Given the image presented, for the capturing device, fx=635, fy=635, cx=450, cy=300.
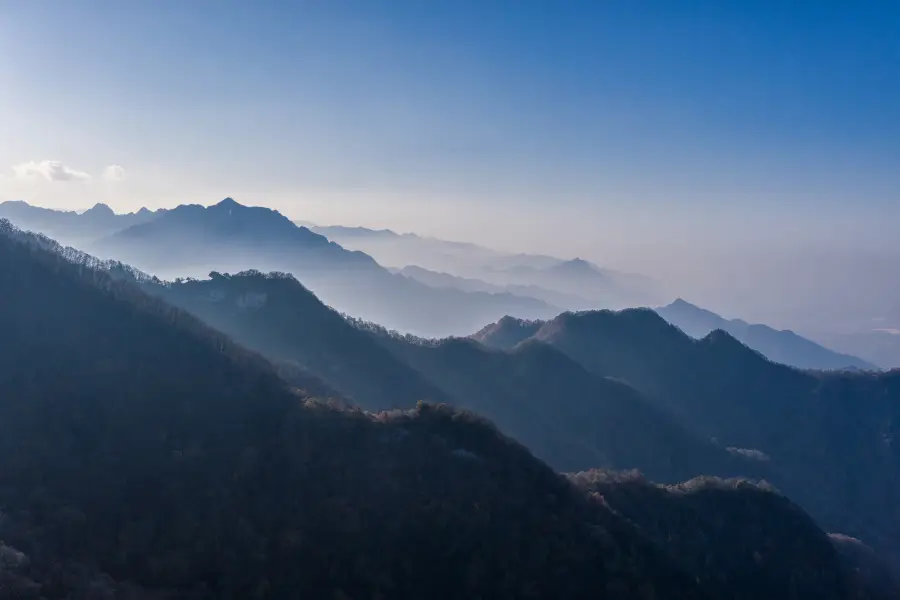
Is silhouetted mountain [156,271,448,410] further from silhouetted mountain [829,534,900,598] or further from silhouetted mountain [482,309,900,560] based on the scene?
silhouetted mountain [829,534,900,598]

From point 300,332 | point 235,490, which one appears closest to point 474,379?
point 300,332

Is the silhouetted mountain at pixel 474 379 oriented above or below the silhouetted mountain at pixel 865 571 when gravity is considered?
above

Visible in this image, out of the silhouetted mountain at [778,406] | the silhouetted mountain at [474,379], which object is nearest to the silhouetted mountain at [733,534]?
the silhouetted mountain at [474,379]

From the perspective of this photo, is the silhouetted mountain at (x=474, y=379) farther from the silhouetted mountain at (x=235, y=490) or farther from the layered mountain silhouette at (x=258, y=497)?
the silhouetted mountain at (x=235, y=490)

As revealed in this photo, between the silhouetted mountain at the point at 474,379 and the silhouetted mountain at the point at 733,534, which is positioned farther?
the silhouetted mountain at the point at 474,379

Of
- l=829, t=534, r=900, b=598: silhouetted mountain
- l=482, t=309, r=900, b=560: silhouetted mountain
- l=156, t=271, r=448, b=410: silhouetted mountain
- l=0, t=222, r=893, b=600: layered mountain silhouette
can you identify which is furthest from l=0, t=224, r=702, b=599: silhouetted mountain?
l=482, t=309, r=900, b=560: silhouetted mountain

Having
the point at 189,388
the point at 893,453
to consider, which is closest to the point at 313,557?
the point at 189,388

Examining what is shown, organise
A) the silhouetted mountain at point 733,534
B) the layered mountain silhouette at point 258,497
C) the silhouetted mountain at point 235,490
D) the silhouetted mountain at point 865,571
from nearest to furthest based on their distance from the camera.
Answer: the silhouetted mountain at point 235,490 < the layered mountain silhouette at point 258,497 < the silhouetted mountain at point 733,534 < the silhouetted mountain at point 865,571
